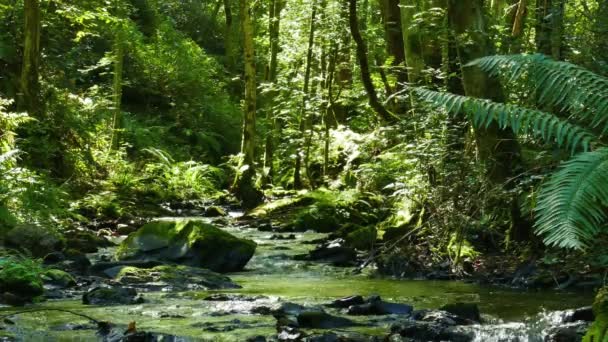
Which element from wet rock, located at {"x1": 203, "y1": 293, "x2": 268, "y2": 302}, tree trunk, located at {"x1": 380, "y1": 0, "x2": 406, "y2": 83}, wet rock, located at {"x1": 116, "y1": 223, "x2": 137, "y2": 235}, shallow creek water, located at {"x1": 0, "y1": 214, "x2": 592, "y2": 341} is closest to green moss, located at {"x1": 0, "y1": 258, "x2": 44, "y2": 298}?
shallow creek water, located at {"x1": 0, "y1": 214, "x2": 592, "y2": 341}

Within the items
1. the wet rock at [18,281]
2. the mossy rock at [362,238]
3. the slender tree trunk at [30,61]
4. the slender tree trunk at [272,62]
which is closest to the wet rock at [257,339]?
the wet rock at [18,281]

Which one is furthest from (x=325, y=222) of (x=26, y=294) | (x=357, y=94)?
(x=26, y=294)

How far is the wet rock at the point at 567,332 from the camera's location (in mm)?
5264

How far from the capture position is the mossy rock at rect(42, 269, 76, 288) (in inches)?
313

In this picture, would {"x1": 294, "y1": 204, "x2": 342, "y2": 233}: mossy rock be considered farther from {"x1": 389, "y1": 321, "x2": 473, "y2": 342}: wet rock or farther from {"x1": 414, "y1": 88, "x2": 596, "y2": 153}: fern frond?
{"x1": 414, "y1": 88, "x2": 596, "y2": 153}: fern frond

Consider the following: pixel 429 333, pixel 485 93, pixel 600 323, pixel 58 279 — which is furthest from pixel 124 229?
pixel 600 323

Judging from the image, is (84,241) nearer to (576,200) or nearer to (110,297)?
(110,297)

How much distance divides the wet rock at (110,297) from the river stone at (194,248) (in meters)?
2.49

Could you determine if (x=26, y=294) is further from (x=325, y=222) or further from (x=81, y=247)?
(x=325, y=222)

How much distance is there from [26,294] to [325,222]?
24.9 feet

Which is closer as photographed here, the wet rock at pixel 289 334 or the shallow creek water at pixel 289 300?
the wet rock at pixel 289 334

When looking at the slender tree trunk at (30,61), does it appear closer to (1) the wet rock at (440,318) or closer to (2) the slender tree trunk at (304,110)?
(2) the slender tree trunk at (304,110)

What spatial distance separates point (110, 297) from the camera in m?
7.16

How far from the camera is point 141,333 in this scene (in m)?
5.38
